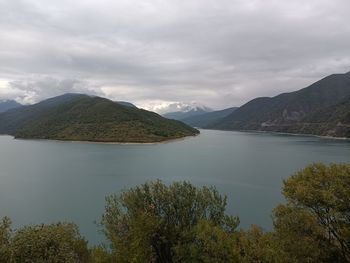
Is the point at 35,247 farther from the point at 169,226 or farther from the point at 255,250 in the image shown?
the point at 255,250

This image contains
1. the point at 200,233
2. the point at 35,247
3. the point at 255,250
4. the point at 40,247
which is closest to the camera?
the point at 35,247

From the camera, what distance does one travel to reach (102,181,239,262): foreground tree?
22.0 metres

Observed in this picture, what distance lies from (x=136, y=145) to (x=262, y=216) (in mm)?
131248

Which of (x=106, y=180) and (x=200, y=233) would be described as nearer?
(x=200, y=233)

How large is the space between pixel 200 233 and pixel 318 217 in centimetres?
822

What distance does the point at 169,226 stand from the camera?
25250mm

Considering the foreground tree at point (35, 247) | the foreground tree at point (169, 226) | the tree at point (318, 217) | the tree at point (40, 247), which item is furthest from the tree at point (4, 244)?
the tree at point (318, 217)

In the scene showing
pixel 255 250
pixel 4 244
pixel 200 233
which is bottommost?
pixel 255 250

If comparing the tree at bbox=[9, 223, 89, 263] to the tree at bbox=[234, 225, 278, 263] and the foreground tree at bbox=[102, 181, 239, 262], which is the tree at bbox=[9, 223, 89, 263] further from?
the tree at bbox=[234, 225, 278, 263]

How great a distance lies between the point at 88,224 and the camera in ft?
151

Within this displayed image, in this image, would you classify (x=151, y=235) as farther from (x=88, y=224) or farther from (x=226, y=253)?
(x=88, y=224)

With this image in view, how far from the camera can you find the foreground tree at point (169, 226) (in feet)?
72.0

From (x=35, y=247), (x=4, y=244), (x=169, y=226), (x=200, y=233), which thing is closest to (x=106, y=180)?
(x=169, y=226)

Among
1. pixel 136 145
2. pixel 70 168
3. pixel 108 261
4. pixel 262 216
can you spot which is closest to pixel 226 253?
pixel 108 261
